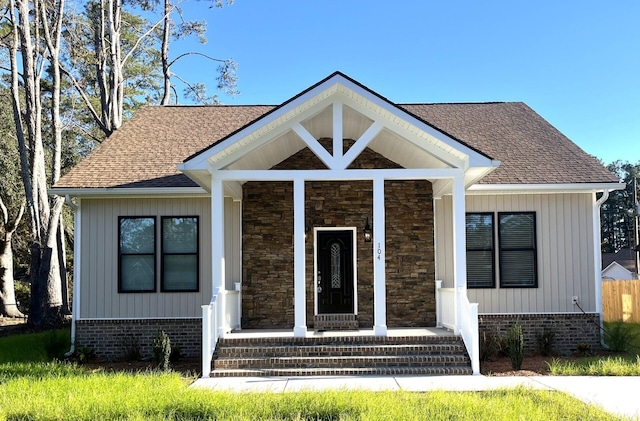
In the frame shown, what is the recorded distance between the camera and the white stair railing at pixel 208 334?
35.9 feet

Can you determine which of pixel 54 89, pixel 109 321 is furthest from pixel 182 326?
pixel 54 89

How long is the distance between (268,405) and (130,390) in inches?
79.9

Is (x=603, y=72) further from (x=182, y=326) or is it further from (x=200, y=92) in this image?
(x=182, y=326)

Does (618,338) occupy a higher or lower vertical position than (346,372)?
higher

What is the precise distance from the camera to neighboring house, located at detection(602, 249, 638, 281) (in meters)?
47.7

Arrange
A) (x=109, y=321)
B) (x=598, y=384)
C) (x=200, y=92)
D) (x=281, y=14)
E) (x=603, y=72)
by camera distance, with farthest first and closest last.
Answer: (x=200, y=92) < (x=603, y=72) < (x=281, y=14) < (x=109, y=321) < (x=598, y=384)

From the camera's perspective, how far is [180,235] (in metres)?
14.1

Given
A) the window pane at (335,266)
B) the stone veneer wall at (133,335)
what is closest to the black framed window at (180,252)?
the stone veneer wall at (133,335)

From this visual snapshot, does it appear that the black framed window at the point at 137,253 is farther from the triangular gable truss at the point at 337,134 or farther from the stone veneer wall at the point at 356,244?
the triangular gable truss at the point at 337,134

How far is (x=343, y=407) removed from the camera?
7.70 metres

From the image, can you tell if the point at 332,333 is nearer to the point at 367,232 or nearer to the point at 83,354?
the point at 367,232

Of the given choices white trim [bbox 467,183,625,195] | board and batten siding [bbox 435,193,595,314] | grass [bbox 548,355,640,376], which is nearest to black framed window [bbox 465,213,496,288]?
board and batten siding [bbox 435,193,595,314]

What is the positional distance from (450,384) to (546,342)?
425 cm

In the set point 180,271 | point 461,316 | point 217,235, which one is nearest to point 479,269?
point 461,316
